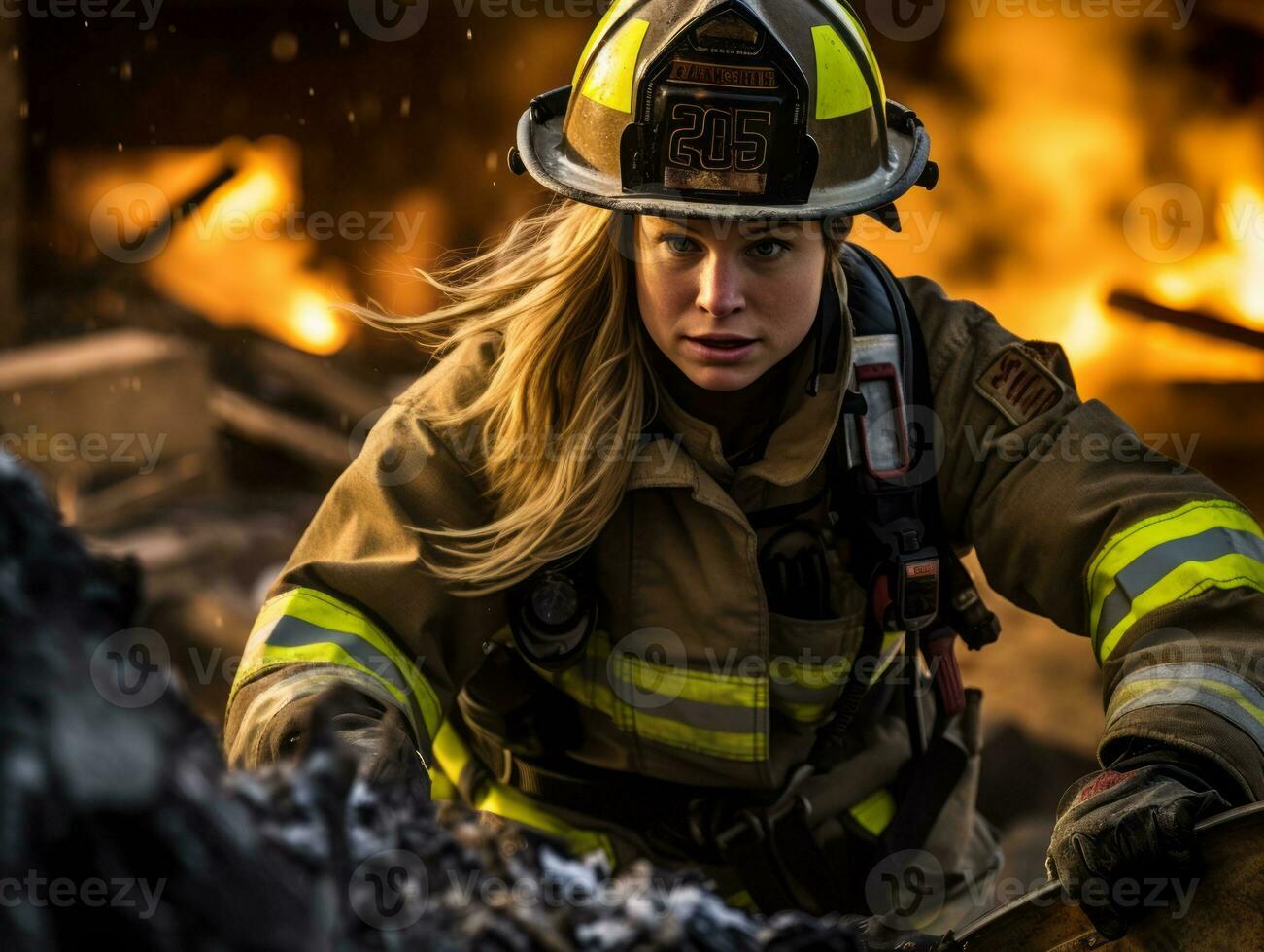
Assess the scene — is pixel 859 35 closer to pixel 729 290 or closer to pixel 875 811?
pixel 729 290

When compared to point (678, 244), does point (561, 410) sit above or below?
below

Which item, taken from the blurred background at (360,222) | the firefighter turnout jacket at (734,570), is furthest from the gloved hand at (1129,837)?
the blurred background at (360,222)

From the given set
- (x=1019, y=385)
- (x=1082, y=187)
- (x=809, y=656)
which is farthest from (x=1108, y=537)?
(x=1082, y=187)

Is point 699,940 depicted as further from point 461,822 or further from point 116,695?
point 116,695

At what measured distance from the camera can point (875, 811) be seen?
2498 mm

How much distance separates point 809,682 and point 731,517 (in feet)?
1.05

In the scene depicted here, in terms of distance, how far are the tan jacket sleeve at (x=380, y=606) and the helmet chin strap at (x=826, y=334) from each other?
0.59 meters

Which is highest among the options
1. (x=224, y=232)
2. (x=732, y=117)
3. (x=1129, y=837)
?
(x=732, y=117)

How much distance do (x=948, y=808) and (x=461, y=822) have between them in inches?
61.6

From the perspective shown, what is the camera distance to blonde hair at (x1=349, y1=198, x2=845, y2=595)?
2176 millimetres

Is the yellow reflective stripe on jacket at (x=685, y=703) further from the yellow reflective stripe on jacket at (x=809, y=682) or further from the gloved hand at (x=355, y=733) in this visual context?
the gloved hand at (x=355, y=733)

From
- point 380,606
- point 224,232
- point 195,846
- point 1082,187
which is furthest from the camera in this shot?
point 224,232

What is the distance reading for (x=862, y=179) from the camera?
2238mm

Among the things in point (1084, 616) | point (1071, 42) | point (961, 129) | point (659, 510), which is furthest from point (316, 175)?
point (1084, 616)
